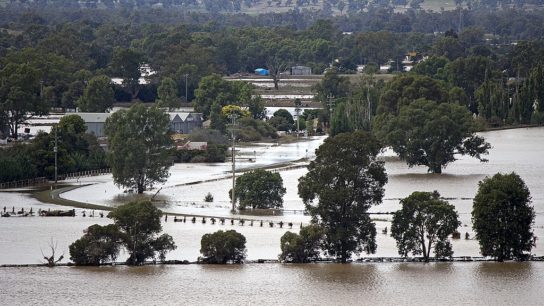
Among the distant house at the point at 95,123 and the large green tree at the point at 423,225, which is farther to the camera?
the distant house at the point at 95,123

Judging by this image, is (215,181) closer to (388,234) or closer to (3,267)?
(388,234)

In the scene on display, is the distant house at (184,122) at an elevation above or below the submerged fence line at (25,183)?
above

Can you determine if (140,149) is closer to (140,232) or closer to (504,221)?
(140,232)

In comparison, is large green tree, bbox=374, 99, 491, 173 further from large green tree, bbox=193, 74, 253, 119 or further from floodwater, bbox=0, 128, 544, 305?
large green tree, bbox=193, 74, 253, 119

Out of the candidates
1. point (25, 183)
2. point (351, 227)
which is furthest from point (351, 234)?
point (25, 183)

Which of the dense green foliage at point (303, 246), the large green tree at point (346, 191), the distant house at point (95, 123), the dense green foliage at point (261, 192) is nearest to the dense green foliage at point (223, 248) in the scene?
the dense green foliage at point (303, 246)

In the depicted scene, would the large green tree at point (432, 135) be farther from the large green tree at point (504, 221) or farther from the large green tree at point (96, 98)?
the large green tree at point (96, 98)
